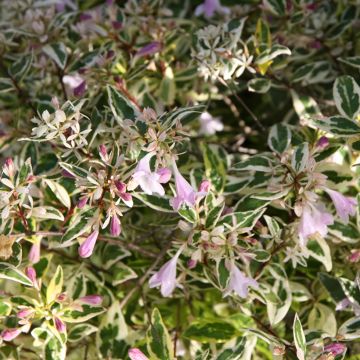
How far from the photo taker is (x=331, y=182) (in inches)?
50.4

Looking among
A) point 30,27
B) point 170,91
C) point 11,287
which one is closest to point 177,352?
point 11,287

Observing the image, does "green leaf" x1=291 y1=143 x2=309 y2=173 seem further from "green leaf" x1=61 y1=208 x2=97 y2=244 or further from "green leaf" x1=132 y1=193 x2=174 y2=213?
"green leaf" x1=61 y1=208 x2=97 y2=244

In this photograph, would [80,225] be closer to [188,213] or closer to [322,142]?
[188,213]

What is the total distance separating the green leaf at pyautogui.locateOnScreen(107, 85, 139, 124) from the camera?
1.16 metres

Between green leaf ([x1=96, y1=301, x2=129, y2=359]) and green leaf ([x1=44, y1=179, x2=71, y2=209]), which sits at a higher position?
green leaf ([x1=44, y1=179, x2=71, y2=209])

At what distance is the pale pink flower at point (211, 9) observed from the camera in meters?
1.82

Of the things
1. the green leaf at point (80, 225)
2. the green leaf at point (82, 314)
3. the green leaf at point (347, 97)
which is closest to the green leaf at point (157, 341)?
the green leaf at point (82, 314)

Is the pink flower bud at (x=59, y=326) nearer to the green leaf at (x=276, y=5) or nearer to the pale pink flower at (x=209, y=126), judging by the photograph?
the pale pink flower at (x=209, y=126)

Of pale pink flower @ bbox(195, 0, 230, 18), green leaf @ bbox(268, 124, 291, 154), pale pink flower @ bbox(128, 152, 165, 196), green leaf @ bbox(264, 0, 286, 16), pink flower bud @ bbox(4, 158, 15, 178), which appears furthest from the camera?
pale pink flower @ bbox(195, 0, 230, 18)

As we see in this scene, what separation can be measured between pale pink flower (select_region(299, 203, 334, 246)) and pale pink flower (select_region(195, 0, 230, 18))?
946mm

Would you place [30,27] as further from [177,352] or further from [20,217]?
[177,352]

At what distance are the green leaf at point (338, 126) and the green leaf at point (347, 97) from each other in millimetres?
60

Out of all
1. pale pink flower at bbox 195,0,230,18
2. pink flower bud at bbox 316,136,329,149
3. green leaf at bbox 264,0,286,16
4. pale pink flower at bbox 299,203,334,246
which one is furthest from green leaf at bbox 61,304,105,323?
pale pink flower at bbox 195,0,230,18

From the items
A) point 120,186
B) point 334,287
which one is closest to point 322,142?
point 334,287
